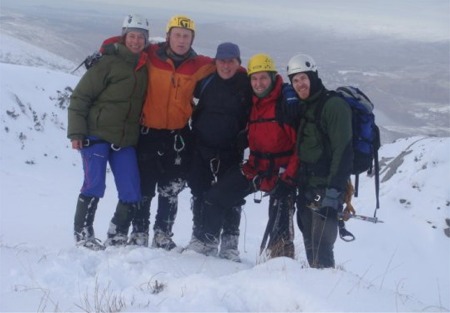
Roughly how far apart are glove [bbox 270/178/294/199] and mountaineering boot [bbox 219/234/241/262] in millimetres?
971

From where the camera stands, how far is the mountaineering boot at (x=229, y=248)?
6998mm

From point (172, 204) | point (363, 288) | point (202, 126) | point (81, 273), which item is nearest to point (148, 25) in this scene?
point (202, 126)

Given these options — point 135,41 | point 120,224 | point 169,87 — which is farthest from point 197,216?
point 135,41

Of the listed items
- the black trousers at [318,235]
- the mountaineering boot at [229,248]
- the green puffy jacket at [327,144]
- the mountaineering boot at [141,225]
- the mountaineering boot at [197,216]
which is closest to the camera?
the green puffy jacket at [327,144]

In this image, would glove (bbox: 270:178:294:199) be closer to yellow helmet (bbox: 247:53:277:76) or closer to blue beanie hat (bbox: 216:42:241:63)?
yellow helmet (bbox: 247:53:277:76)

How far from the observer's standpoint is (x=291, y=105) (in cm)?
620

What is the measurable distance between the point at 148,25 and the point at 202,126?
1.60m

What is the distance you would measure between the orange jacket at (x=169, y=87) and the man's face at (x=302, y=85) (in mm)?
1263

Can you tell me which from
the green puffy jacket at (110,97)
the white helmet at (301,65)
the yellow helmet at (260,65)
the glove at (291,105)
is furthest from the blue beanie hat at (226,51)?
the green puffy jacket at (110,97)

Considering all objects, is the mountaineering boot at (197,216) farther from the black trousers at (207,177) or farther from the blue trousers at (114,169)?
the blue trousers at (114,169)

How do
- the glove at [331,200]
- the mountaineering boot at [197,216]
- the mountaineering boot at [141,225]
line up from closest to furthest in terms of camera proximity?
the glove at [331,200]
the mountaineering boot at [141,225]
the mountaineering boot at [197,216]

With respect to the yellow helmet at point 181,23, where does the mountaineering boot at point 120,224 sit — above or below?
below

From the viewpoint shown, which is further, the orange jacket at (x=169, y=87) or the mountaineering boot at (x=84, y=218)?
the mountaineering boot at (x=84, y=218)

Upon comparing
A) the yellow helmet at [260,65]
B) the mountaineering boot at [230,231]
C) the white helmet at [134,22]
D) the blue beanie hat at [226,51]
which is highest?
the white helmet at [134,22]
